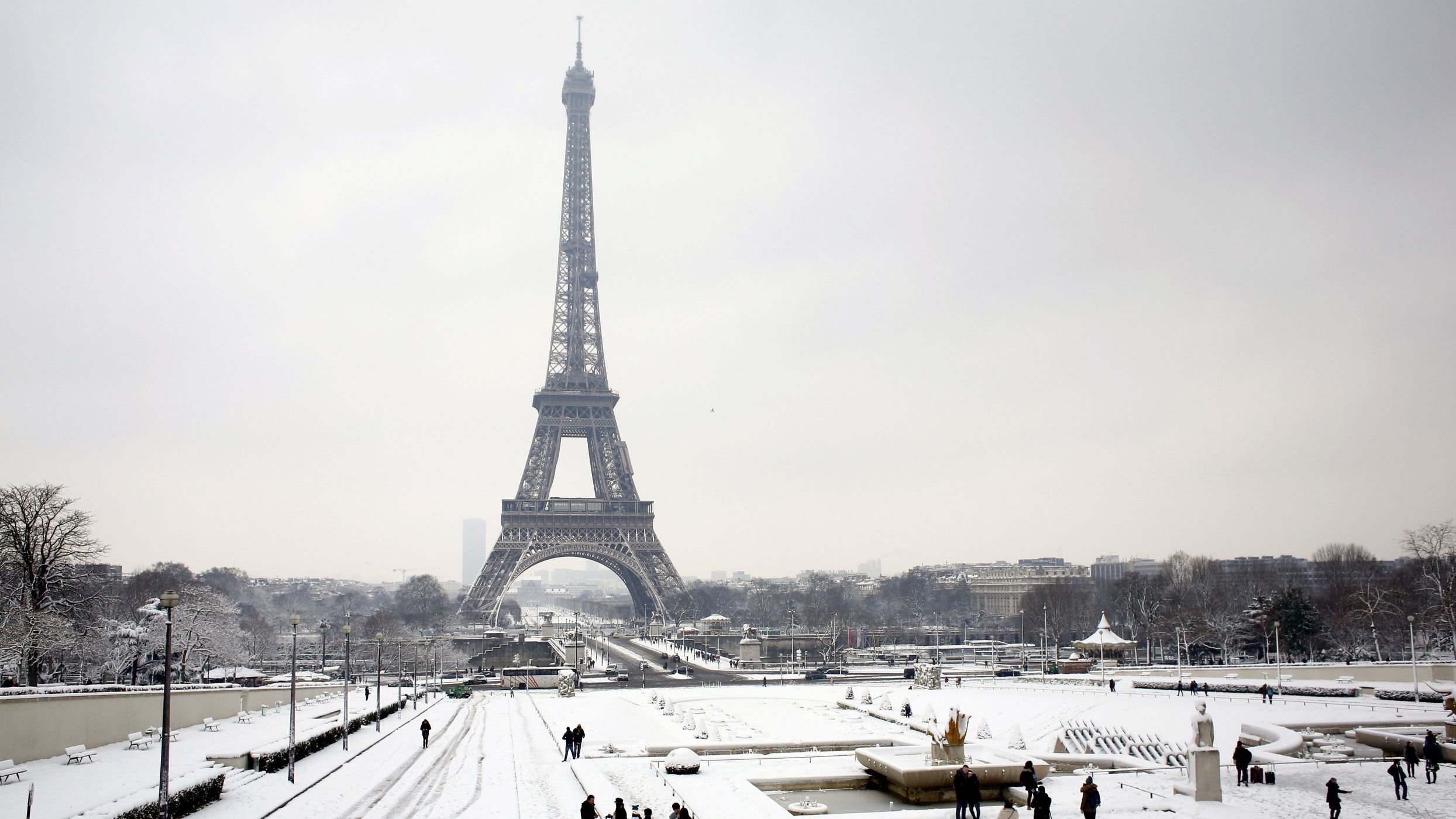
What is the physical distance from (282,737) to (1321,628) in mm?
70655

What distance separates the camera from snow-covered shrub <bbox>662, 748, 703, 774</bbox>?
28.3 metres

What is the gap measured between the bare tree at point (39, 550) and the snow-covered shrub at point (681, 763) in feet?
104

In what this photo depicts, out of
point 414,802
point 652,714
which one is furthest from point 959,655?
point 414,802

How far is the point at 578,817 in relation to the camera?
75.3 ft

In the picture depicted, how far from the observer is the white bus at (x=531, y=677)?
2702 inches

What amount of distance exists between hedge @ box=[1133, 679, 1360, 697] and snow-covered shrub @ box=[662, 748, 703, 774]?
33076 millimetres

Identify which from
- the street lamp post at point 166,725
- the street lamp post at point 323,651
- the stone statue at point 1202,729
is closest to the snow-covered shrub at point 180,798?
the street lamp post at point 166,725

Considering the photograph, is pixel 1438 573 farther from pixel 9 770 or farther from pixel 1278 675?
pixel 9 770

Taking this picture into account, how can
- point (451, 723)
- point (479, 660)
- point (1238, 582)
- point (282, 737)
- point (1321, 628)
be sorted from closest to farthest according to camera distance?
1. point (282, 737)
2. point (451, 723)
3. point (1321, 628)
4. point (479, 660)
5. point (1238, 582)

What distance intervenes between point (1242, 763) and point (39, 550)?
2040 inches

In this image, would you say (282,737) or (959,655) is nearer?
(282,737)

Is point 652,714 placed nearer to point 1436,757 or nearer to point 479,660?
point 1436,757

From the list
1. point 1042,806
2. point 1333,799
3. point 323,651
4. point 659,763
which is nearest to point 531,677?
point 323,651

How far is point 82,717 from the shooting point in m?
32.2
